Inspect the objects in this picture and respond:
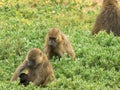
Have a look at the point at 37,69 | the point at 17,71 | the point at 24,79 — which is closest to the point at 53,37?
the point at 37,69

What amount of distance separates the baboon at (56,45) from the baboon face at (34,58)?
150 centimetres

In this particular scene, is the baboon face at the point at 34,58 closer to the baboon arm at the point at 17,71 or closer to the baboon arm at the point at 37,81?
the baboon arm at the point at 17,71

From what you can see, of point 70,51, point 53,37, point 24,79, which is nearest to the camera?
point 24,79

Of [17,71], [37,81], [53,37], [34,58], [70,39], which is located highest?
[53,37]

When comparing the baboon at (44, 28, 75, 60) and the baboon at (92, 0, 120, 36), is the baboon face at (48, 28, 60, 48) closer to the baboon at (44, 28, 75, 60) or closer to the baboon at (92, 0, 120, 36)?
the baboon at (44, 28, 75, 60)

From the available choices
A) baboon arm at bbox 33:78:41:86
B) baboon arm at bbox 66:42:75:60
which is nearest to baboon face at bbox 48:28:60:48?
baboon arm at bbox 66:42:75:60

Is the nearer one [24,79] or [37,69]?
[24,79]

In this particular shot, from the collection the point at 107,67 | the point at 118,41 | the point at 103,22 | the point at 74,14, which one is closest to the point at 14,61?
the point at 107,67

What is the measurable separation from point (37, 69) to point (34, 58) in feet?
0.73

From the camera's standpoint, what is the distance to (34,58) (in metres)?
9.81

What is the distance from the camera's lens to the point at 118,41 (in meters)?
12.5

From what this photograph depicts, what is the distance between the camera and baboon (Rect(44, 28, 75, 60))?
11.3 metres

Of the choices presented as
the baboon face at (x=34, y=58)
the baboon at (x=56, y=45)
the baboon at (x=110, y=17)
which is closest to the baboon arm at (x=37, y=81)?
the baboon face at (x=34, y=58)

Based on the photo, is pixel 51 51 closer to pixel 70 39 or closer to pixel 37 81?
pixel 70 39
